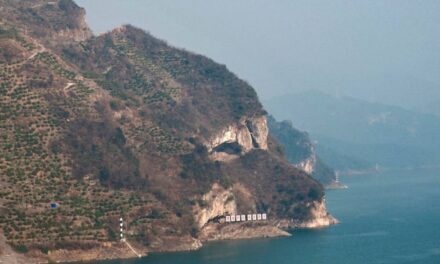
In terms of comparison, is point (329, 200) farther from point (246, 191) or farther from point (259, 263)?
point (259, 263)

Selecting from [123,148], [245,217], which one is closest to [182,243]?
[123,148]

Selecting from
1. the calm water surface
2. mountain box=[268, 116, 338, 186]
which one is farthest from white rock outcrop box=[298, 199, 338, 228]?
mountain box=[268, 116, 338, 186]

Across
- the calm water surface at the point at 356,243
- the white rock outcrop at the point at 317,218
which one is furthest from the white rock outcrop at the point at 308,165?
the white rock outcrop at the point at 317,218

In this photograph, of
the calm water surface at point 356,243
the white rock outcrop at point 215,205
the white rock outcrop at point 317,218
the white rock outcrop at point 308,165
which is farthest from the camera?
the white rock outcrop at point 308,165

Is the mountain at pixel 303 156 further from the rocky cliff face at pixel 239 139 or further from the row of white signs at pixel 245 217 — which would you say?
the row of white signs at pixel 245 217

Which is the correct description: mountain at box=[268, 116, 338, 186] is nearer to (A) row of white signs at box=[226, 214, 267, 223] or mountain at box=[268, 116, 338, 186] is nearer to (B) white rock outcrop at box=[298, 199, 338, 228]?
(B) white rock outcrop at box=[298, 199, 338, 228]
